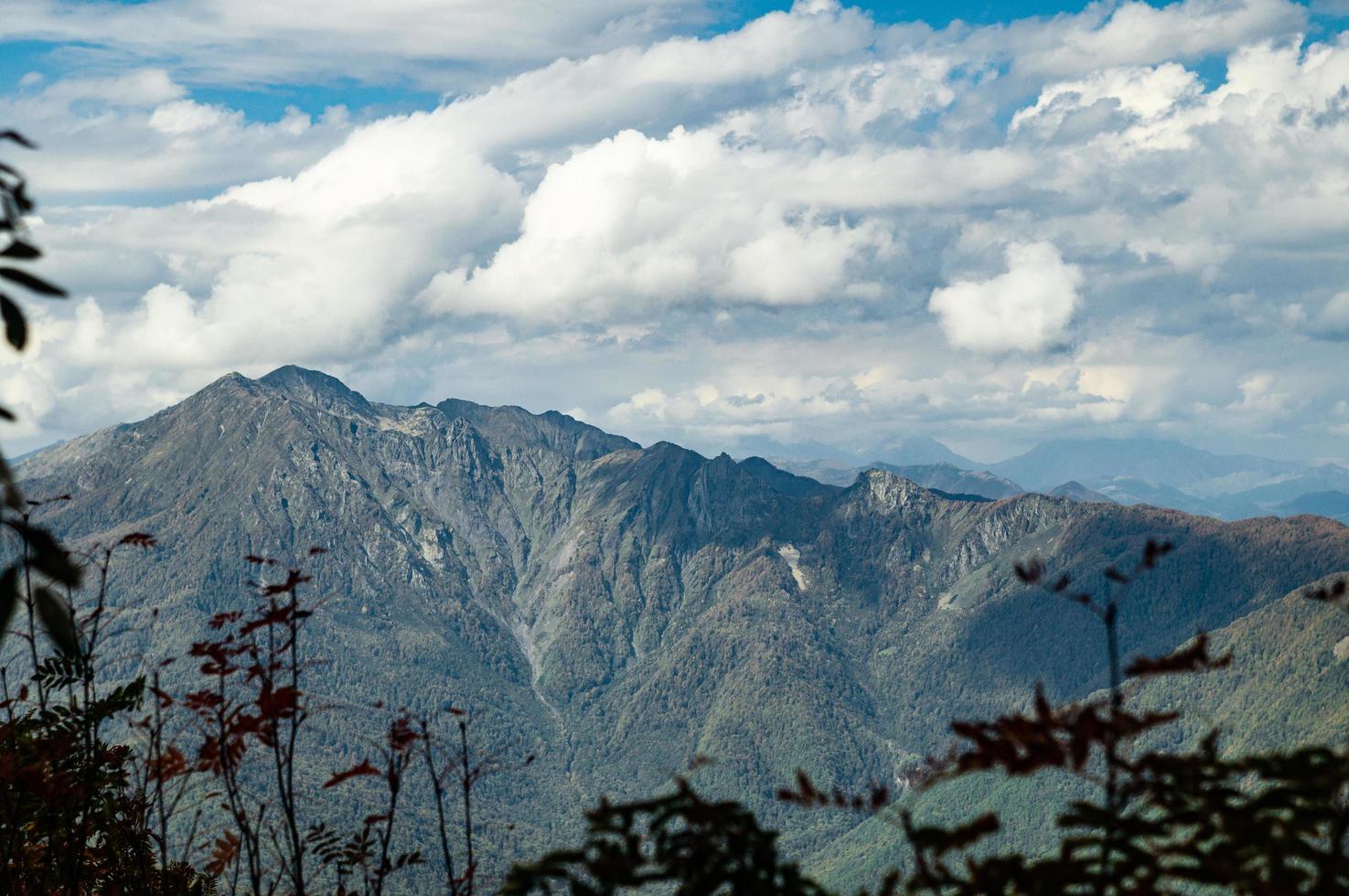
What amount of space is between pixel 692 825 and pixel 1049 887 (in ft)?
5.26

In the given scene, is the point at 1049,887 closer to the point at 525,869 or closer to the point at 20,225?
the point at 525,869

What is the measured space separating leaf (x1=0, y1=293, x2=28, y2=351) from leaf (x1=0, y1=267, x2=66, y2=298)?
9 centimetres

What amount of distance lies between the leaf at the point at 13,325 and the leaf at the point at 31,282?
9cm

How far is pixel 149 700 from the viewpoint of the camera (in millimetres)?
12047

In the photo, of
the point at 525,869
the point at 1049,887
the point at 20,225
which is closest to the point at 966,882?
the point at 1049,887

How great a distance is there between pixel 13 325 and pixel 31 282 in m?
0.18

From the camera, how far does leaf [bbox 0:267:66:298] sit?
14.0ft

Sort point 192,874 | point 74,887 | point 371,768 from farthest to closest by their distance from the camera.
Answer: point 192,874 → point 74,887 → point 371,768

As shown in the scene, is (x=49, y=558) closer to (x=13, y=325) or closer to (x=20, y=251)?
(x=13, y=325)

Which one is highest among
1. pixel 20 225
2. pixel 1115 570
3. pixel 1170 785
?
pixel 20 225

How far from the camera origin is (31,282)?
4.39m

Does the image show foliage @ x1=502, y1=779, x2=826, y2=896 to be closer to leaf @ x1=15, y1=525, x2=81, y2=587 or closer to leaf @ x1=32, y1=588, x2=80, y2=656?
leaf @ x1=32, y1=588, x2=80, y2=656

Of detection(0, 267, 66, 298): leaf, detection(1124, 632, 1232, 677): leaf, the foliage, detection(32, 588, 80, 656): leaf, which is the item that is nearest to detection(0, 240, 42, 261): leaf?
detection(0, 267, 66, 298): leaf

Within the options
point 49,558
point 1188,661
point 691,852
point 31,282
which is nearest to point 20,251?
point 31,282
